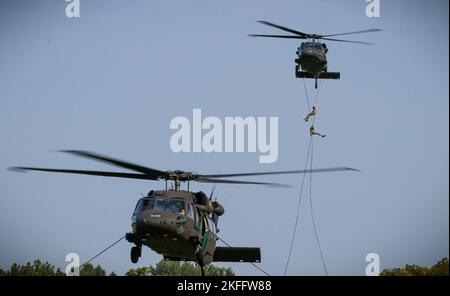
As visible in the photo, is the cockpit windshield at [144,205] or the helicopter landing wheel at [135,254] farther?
the helicopter landing wheel at [135,254]

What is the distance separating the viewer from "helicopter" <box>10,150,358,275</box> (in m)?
26.7

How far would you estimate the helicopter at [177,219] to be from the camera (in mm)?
26719

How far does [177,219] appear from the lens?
27141 mm

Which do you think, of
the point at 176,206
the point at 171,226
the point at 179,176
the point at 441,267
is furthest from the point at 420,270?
the point at 171,226

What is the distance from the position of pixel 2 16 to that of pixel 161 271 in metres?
26.5

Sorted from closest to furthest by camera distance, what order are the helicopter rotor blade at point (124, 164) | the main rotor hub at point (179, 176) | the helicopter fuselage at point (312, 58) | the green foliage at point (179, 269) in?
1. the helicopter rotor blade at point (124, 164)
2. the main rotor hub at point (179, 176)
3. the helicopter fuselage at point (312, 58)
4. the green foliage at point (179, 269)

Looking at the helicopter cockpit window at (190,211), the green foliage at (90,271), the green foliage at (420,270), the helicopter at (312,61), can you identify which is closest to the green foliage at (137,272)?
the green foliage at (90,271)

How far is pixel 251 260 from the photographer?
31047 mm

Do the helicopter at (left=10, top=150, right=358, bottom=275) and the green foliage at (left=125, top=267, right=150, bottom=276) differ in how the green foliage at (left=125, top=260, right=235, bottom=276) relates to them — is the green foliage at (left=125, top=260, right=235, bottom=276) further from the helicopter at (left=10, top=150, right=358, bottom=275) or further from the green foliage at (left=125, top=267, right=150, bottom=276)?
the helicopter at (left=10, top=150, right=358, bottom=275)

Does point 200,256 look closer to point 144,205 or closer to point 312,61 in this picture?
point 144,205

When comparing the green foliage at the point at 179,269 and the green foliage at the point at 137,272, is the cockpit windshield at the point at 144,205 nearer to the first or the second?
the green foliage at the point at 137,272
